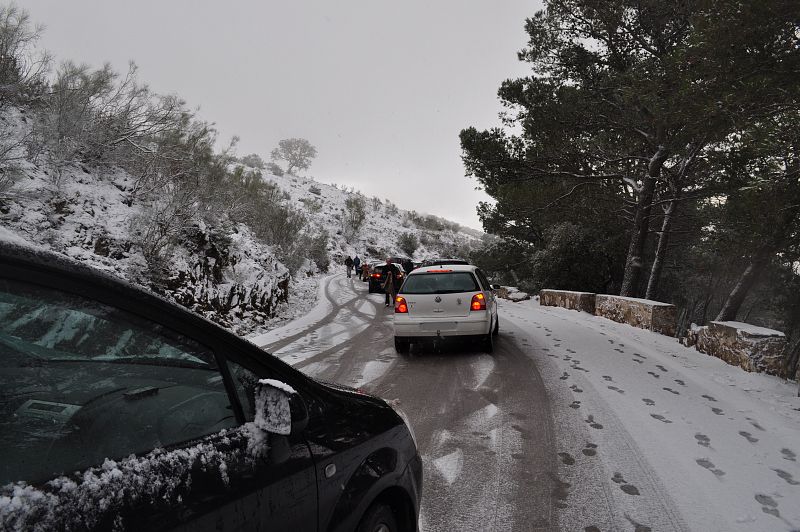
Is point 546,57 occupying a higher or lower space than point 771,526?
higher

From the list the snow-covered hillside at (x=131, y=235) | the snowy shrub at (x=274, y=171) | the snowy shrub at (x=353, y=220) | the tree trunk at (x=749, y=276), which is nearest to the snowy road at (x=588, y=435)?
the snow-covered hillside at (x=131, y=235)

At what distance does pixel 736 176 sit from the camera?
13.0 meters

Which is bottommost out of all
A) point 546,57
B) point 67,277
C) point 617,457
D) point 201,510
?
point 617,457

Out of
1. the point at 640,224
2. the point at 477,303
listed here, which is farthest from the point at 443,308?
the point at 640,224

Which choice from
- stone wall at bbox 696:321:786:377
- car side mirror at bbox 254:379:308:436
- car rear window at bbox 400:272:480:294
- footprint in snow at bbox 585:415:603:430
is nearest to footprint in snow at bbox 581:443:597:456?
footprint in snow at bbox 585:415:603:430

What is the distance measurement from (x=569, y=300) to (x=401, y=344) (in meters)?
11.0

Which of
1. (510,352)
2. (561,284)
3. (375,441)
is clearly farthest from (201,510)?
(561,284)

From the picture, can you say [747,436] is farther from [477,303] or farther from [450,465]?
[477,303]

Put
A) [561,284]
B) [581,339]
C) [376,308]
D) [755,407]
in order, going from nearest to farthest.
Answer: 1. [755,407]
2. [581,339]
3. [376,308]
4. [561,284]

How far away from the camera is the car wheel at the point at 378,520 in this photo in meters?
1.78

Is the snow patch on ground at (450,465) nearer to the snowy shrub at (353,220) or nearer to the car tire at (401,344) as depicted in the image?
the car tire at (401,344)

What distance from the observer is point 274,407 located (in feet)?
4.64

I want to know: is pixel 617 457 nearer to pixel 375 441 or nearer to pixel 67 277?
pixel 375 441

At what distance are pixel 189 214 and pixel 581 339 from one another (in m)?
9.80
